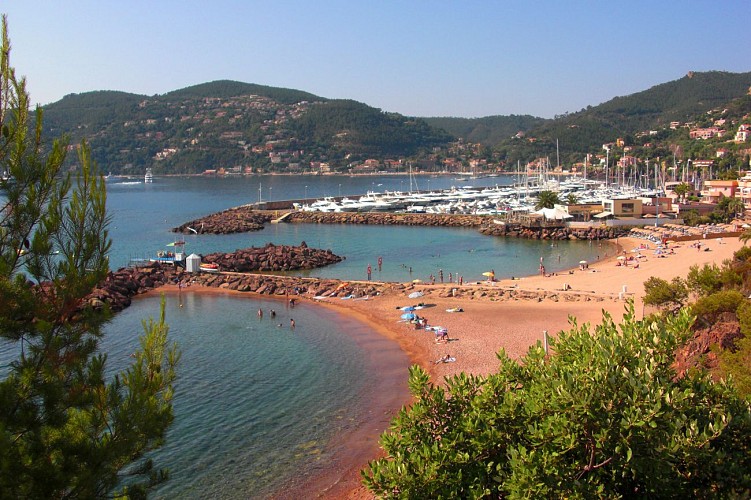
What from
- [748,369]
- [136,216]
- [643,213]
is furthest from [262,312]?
[136,216]

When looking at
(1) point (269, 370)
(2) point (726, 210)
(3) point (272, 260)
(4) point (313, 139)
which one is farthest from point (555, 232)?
(4) point (313, 139)

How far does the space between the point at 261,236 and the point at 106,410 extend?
4586 centimetres

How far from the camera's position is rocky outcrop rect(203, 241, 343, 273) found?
34219mm

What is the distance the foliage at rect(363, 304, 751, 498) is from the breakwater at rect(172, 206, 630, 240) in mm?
39892

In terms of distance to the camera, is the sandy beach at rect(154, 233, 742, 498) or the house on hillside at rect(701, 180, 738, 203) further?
the house on hillside at rect(701, 180, 738, 203)

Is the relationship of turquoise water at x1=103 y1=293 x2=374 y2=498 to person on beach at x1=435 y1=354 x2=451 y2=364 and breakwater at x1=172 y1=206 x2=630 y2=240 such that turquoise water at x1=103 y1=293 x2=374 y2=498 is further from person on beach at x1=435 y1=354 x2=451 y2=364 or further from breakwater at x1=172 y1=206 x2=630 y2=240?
breakwater at x1=172 y1=206 x2=630 y2=240

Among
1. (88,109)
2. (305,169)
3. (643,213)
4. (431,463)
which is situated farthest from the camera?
(88,109)

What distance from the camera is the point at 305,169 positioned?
560 feet

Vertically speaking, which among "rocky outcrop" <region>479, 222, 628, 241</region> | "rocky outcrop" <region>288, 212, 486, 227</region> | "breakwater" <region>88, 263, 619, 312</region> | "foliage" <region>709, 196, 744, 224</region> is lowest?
"breakwater" <region>88, 263, 619, 312</region>

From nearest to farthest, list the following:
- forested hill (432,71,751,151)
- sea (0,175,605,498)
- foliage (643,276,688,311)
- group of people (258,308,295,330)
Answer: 1. sea (0,175,605,498)
2. foliage (643,276,688,311)
3. group of people (258,308,295,330)
4. forested hill (432,71,751,151)

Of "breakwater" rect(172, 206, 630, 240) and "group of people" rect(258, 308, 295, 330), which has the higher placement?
"breakwater" rect(172, 206, 630, 240)

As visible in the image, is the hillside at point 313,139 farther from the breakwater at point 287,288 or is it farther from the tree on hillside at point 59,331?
the tree on hillside at point 59,331

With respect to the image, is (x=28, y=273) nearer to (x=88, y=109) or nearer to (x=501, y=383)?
(x=501, y=383)

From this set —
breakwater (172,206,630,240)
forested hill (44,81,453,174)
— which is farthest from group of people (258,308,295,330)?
forested hill (44,81,453,174)
